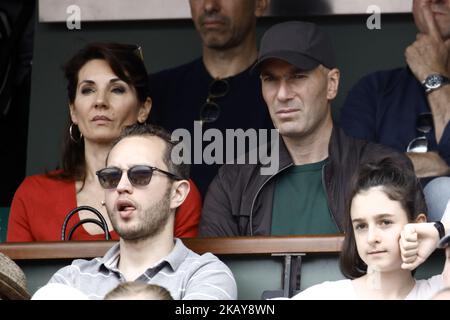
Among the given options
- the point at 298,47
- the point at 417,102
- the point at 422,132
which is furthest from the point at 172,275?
the point at 417,102

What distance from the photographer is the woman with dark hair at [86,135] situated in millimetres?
6633

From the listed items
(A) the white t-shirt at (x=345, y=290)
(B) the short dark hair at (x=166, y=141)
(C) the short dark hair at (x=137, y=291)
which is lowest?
(C) the short dark hair at (x=137, y=291)

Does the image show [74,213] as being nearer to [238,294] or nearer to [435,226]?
[238,294]

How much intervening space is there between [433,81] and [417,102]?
127mm

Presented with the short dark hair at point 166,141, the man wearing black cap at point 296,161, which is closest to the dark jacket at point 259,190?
the man wearing black cap at point 296,161

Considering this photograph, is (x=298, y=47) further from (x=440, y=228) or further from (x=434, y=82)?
(x=440, y=228)

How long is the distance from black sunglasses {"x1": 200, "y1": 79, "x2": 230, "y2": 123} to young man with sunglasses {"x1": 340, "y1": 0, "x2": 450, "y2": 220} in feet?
2.14

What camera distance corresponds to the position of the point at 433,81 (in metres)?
6.99

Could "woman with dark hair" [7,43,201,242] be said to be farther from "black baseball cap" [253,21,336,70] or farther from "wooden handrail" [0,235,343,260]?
"black baseball cap" [253,21,336,70]

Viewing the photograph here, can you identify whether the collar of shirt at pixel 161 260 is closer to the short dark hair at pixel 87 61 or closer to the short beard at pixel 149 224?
the short beard at pixel 149 224

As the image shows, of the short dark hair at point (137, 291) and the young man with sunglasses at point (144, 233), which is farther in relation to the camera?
the young man with sunglasses at point (144, 233)

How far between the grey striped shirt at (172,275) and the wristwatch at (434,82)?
183cm

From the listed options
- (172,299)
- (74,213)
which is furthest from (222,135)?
(172,299)

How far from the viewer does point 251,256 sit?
19.2 ft
